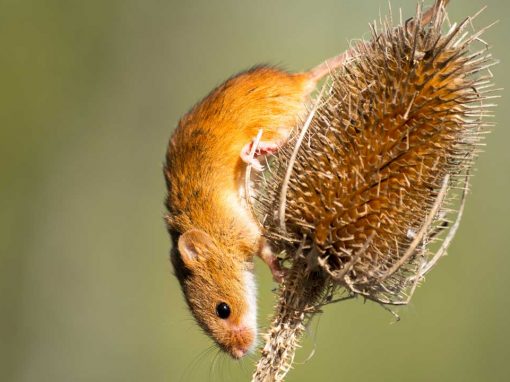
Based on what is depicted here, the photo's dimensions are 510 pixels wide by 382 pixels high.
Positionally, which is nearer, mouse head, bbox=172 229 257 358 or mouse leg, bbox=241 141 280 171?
mouse leg, bbox=241 141 280 171

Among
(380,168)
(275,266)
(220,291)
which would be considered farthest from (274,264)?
(220,291)

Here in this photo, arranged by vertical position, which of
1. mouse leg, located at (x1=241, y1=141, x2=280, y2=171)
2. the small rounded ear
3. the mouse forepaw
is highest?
mouse leg, located at (x1=241, y1=141, x2=280, y2=171)

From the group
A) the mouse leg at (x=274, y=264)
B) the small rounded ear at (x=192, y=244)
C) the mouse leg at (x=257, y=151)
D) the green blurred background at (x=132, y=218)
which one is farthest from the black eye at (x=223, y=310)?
the green blurred background at (x=132, y=218)

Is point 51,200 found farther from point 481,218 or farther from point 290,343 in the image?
point 290,343

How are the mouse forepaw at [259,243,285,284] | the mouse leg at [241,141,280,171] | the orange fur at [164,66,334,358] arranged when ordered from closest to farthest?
the mouse forepaw at [259,243,285,284], the mouse leg at [241,141,280,171], the orange fur at [164,66,334,358]

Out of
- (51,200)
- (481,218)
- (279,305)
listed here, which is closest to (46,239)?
(51,200)

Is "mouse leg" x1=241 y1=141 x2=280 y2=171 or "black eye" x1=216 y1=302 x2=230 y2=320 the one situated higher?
"mouse leg" x1=241 y1=141 x2=280 y2=171

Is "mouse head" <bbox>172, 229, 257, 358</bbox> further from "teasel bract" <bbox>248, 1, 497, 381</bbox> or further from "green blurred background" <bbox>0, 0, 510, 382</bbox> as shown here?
"green blurred background" <bbox>0, 0, 510, 382</bbox>

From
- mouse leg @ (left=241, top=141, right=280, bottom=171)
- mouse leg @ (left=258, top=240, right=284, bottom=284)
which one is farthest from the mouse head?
mouse leg @ (left=258, top=240, right=284, bottom=284)
